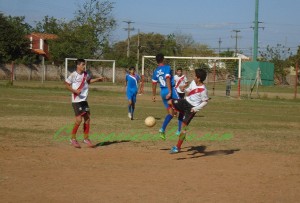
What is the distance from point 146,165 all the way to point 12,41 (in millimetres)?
58167

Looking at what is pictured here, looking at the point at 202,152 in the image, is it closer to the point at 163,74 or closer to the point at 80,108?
the point at 163,74

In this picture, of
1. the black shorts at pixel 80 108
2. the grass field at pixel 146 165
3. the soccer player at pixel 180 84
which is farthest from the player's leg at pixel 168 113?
the soccer player at pixel 180 84

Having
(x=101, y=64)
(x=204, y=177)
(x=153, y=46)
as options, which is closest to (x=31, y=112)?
(x=204, y=177)

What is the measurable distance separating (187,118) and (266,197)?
3921mm

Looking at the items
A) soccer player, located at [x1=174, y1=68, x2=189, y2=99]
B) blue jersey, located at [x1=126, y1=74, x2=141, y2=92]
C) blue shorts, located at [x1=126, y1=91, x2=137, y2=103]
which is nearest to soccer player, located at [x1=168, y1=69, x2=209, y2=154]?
soccer player, located at [x1=174, y1=68, x2=189, y2=99]

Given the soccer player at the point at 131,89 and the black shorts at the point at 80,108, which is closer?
the black shorts at the point at 80,108

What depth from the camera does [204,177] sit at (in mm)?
8375

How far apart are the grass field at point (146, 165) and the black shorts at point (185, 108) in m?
0.77

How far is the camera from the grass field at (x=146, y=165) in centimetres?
713

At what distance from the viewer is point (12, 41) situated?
64312 mm

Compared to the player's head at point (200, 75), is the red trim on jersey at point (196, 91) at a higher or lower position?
lower

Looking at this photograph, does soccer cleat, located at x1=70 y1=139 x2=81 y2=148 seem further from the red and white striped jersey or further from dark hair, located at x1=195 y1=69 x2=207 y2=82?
dark hair, located at x1=195 y1=69 x2=207 y2=82

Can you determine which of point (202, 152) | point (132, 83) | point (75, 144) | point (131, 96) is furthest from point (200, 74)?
point (132, 83)

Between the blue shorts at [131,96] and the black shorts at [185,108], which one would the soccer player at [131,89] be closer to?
the blue shorts at [131,96]
